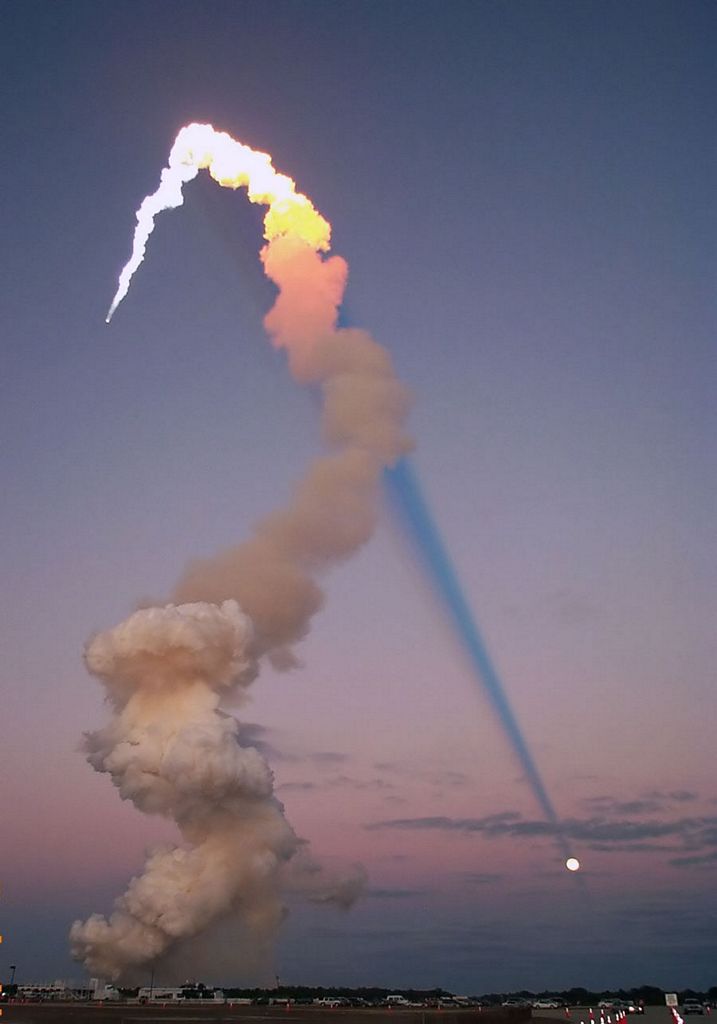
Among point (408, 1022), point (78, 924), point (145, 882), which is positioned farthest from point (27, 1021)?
point (78, 924)

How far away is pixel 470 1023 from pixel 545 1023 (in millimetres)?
16017

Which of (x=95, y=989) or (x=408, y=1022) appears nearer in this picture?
(x=408, y=1022)

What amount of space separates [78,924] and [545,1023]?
1780 inches

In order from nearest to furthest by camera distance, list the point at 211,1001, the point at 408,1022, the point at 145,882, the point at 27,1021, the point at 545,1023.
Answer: the point at 27,1021
the point at 408,1022
the point at 545,1023
the point at 145,882
the point at 211,1001

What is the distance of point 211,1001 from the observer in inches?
3792

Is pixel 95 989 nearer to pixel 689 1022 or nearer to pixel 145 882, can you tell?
pixel 145 882

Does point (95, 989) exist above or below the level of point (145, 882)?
below

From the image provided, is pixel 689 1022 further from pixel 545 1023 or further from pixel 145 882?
pixel 145 882

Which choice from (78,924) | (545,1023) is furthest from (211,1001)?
(545,1023)

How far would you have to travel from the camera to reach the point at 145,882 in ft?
277

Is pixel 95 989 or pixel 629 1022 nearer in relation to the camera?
pixel 629 1022

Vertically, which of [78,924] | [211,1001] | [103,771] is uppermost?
[103,771]

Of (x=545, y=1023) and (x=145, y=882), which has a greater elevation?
(x=145, y=882)

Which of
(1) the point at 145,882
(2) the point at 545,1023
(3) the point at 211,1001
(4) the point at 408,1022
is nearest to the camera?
(4) the point at 408,1022
